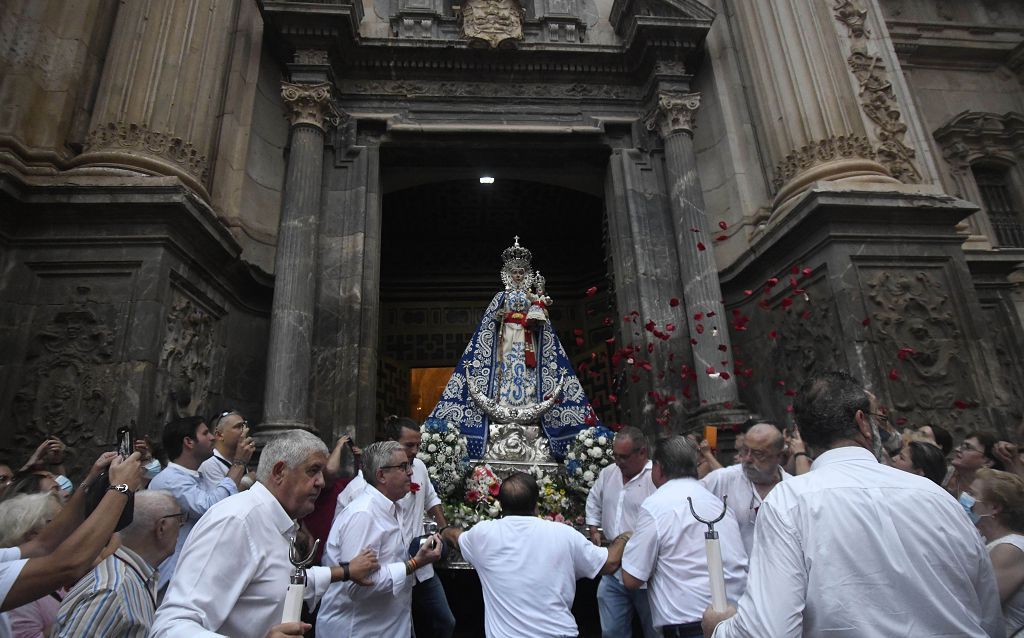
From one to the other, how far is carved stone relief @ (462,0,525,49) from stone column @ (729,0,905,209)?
384 cm

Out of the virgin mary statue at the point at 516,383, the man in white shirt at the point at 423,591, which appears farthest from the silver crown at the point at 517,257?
the man in white shirt at the point at 423,591

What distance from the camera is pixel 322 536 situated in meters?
4.28

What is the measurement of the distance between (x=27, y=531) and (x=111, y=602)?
717mm

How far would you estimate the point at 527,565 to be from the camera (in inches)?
121

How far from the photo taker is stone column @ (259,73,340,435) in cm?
732

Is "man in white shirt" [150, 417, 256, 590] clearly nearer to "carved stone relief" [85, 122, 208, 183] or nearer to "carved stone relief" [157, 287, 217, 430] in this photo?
"carved stone relief" [157, 287, 217, 430]

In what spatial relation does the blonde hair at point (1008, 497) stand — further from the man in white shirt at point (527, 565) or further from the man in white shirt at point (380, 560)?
the man in white shirt at point (380, 560)

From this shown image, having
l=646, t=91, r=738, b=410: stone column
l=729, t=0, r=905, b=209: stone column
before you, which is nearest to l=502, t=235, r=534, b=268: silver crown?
l=646, t=91, r=738, b=410: stone column

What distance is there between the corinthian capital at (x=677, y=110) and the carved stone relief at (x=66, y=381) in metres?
8.18

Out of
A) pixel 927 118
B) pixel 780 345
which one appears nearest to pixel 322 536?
pixel 780 345

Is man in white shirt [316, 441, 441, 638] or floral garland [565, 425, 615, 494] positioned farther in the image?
floral garland [565, 425, 615, 494]

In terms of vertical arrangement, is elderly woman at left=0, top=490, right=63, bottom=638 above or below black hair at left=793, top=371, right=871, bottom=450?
below

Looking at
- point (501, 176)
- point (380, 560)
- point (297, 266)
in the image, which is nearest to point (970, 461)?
point (380, 560)

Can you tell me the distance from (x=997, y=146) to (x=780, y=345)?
803cm
